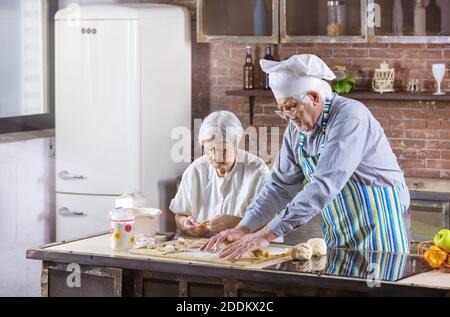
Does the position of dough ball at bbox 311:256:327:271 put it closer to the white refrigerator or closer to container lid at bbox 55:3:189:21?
the white refrigerator

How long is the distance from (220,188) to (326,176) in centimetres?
124

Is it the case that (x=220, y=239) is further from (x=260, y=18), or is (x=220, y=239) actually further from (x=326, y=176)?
(x=260, y=18)

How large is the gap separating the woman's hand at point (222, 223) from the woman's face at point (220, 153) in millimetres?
305

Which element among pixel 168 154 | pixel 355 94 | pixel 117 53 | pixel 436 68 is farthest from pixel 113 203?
pixel 436 68

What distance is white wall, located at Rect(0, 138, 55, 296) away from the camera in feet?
17.3

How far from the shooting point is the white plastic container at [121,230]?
3.62 meters

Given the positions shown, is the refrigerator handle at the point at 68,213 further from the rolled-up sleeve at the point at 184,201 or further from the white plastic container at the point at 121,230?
the white plastic container at the point at 121,230

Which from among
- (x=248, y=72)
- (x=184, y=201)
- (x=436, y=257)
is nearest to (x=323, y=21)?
(x=248, y=72)

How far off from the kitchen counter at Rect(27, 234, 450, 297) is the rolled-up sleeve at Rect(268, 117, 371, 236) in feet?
0.57

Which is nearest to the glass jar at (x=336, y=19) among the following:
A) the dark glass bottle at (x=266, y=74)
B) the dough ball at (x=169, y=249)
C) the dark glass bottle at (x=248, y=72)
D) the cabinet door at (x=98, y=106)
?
the dark glass bottle at (x=266, y=74)

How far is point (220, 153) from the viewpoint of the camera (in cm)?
448

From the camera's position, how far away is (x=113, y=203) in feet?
18.2

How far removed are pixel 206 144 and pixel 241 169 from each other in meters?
0.22

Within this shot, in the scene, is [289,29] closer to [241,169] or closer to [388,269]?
[241,169]
